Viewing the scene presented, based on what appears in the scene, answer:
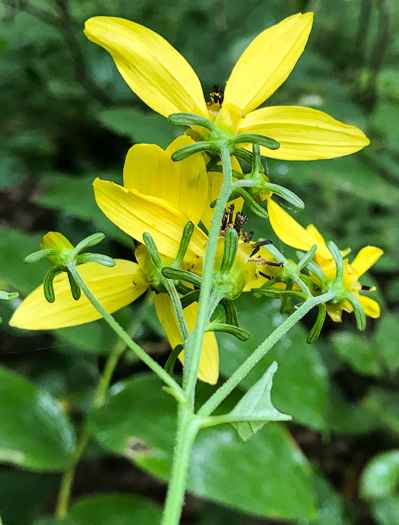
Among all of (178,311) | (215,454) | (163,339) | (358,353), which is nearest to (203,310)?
(178,311)

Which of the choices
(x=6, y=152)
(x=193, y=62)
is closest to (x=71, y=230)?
(x=6, y=152)

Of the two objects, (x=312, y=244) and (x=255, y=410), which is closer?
(x=255, y=410)

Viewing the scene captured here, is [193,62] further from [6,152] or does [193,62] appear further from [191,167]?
[191,167]

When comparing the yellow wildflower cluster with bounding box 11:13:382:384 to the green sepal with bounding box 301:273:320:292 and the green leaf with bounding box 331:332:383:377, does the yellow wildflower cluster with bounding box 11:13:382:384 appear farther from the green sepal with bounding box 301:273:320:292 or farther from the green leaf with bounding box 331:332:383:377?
the green leaf with bounding box 331:332:383:377

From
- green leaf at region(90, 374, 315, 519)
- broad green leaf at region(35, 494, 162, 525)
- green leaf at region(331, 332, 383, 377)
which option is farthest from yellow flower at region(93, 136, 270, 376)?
green leaf at region(331, 332, 383, 377)

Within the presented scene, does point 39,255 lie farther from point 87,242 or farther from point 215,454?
point 215,454

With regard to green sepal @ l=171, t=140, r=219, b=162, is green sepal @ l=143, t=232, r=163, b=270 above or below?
below

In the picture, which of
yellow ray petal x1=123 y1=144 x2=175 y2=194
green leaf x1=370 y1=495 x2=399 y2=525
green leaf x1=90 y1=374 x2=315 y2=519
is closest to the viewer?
yellow ray petal x1=123 y1=144 x2=175 y2=194
